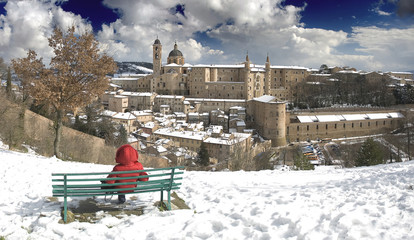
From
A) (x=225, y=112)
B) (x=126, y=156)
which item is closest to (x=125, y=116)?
(x=225, y=112)

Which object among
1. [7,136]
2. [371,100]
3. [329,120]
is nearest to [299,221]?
[7,136]

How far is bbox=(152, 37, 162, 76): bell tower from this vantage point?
6228 centimetres

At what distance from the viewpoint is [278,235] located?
3.29m

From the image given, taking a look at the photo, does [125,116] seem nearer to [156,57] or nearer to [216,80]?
[216,80]

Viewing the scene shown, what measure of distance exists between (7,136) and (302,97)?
174 ft

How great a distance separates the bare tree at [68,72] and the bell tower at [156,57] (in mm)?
53391

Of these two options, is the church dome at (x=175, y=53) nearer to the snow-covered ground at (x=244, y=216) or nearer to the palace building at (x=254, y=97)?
the palace building at (x=254, y=97)

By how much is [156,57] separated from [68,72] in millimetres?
55400

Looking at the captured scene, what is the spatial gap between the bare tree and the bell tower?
175 ft

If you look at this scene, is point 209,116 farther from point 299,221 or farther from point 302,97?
point 299,221

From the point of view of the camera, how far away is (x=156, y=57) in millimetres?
62750

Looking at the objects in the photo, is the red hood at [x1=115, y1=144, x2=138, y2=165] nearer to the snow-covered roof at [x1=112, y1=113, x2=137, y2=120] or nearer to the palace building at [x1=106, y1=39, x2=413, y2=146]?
the palace building at [x1=106, y1=39, x2=413, y2=146]

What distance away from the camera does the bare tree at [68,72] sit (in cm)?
885

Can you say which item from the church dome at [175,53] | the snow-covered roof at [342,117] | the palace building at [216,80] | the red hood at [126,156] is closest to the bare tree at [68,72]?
the red hood at [126,156]
